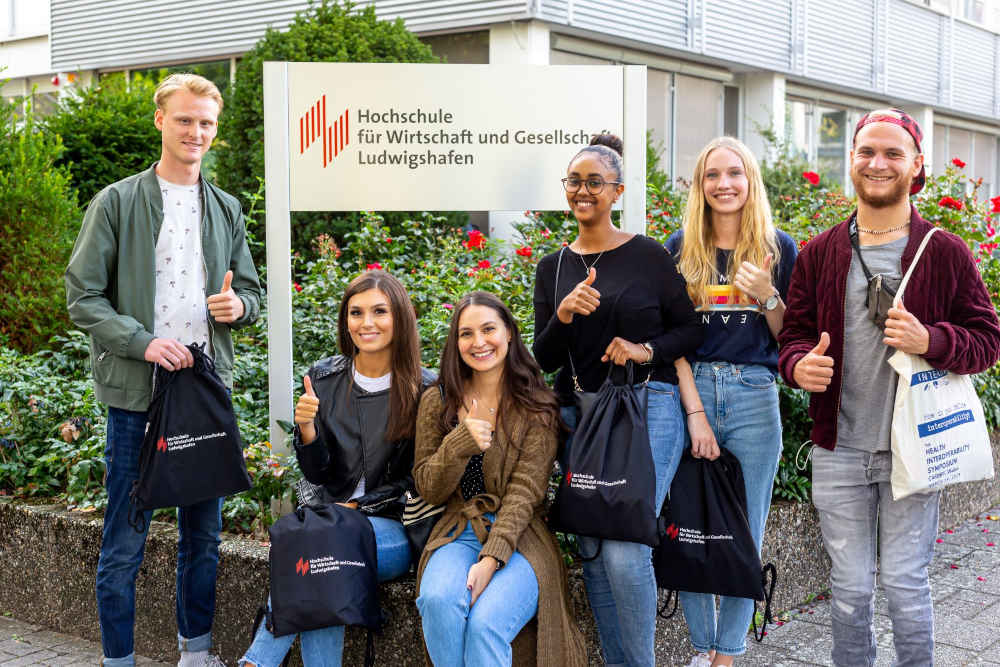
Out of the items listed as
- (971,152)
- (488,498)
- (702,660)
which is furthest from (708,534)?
(971,152)

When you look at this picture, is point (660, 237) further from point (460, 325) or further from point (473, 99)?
point (460, 325)

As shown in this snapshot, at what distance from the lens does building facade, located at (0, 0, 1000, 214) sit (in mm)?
13375

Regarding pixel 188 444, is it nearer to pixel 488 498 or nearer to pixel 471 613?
pixel 488 498

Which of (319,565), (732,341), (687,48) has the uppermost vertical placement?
(687,48)

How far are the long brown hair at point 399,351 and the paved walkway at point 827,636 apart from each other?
1482 millimetres

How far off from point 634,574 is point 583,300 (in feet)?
2.93

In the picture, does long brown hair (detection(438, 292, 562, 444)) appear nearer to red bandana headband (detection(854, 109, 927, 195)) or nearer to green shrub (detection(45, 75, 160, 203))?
red bandana headband (detection(854, 109, 927, 195))

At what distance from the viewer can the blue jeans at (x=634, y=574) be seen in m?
3.29

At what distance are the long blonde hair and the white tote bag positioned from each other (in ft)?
2.01

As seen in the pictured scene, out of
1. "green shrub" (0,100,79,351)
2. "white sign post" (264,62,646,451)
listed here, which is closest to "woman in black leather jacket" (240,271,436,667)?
"white sign post" (264,62,646,451)

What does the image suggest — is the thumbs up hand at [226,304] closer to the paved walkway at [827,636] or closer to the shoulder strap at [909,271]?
the paved walkway at [827,636]

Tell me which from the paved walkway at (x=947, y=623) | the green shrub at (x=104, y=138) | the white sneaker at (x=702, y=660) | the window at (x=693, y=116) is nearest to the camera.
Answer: the white sneaker at (x=702, y=660)

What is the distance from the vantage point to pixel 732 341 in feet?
11.6

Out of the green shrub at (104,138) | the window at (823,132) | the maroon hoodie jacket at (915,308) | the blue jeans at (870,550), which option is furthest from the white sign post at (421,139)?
the window at (823,132)
